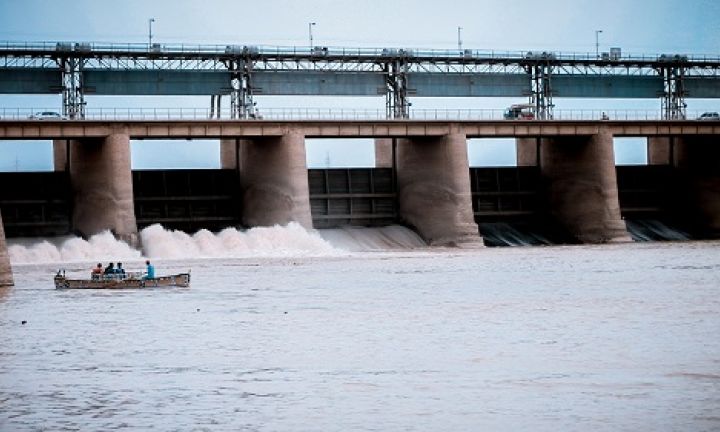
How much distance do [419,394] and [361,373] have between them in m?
2.57

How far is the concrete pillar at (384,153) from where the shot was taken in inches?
3169

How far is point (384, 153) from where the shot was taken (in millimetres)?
80812

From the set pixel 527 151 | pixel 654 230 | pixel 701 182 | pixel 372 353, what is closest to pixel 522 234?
pixel 527 151

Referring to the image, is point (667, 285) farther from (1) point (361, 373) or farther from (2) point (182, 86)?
(2) point (182, 86)

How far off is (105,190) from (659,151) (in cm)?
4167

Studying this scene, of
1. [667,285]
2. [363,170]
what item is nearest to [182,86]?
[363,170]

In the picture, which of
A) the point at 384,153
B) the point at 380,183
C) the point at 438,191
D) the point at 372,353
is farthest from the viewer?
the point at 384,153

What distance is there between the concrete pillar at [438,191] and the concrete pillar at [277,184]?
310 inches

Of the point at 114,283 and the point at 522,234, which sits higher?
the point at 522,234

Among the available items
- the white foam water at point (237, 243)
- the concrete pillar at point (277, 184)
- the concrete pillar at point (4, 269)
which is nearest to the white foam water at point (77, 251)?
the white foam water at point (237, 243)

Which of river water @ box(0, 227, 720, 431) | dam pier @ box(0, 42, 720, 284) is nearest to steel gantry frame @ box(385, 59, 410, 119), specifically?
dam pier @ box(0, 42, 720, 284)

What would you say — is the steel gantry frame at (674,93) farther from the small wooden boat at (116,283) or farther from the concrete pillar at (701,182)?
the small wooden boat at (116,283)

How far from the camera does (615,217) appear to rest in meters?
77.2

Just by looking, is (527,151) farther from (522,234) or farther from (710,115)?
(710,115)
